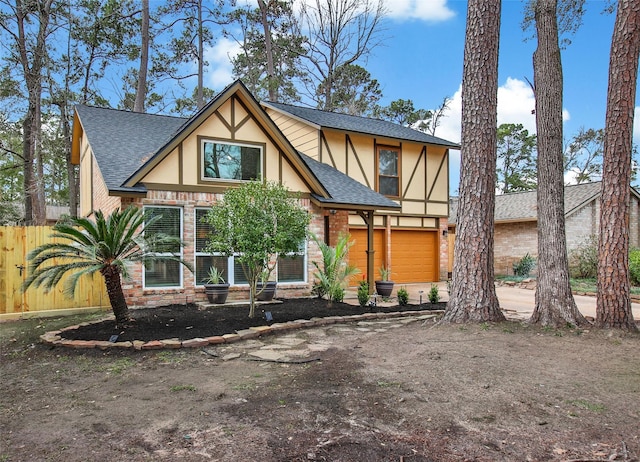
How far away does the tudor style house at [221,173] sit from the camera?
959 centimetres

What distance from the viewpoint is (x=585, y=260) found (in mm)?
16938

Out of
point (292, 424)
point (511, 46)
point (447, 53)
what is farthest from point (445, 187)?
point (292, 424)

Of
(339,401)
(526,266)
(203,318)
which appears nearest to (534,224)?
(526,266)

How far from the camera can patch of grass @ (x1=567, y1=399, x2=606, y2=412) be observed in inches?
144

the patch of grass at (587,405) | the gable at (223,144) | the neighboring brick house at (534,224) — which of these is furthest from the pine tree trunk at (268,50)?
the patch of grass at (587,405)

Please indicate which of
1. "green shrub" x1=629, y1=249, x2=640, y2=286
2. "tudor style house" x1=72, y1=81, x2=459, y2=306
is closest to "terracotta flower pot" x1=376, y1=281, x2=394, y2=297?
"tudor style house" x1=72, y1=81, x2=459, y2=306

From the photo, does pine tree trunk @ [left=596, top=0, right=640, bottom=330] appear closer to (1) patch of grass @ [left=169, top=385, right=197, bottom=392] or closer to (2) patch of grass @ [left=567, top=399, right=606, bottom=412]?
(2) patch of grass @ [left=567, top=399, right=606, bottom=412]

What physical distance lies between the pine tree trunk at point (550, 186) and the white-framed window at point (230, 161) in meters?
6.00

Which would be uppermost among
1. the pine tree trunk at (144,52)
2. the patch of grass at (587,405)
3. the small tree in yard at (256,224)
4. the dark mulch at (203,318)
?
the pine tree trunk at (144,52)

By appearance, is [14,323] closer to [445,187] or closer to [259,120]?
[259,120]

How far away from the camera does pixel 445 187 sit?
692 inches

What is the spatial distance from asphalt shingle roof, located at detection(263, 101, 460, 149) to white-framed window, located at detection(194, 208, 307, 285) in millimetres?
A: 5797

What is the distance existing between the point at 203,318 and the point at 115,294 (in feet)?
5.09

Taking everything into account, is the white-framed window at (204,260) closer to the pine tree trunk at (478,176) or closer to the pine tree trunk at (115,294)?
the pine tree trunk at (115,294)
